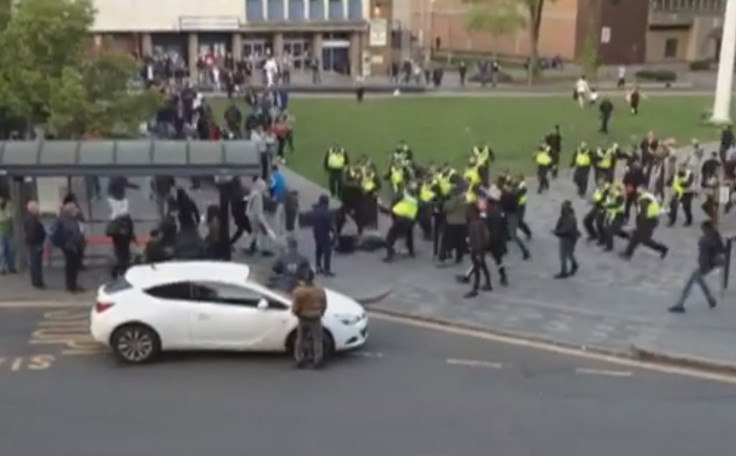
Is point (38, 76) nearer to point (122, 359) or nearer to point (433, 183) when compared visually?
point (433, 183)

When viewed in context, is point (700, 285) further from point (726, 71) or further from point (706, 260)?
point (726, 71)

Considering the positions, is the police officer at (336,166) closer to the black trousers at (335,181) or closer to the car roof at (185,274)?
the black trousers at (335,181)

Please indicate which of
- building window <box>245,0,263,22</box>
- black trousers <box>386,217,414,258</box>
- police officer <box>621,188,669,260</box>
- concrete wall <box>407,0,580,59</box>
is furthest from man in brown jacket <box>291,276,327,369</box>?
concrete wall <box>407,0,580,59</box>

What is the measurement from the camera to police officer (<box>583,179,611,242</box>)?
23781mm

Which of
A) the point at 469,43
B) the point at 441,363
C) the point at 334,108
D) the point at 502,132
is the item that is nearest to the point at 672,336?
the point at 441,363

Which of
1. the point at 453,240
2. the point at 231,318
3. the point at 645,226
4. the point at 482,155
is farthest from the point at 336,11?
the point at 231,318

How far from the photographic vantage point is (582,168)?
2883 cm

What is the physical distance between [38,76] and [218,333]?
12348mm

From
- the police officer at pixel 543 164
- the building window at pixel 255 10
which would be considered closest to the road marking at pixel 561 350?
the police officer at pixel 543 164

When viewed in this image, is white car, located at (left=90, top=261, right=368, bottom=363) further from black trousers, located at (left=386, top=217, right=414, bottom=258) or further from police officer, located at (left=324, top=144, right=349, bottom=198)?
police officer, located at (left=324, top=144, right=349, bottom=198)

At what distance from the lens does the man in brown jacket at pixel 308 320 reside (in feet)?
49.7

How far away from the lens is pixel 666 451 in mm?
13117

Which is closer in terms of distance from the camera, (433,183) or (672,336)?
(672,336)

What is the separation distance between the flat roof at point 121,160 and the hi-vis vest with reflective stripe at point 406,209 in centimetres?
338
